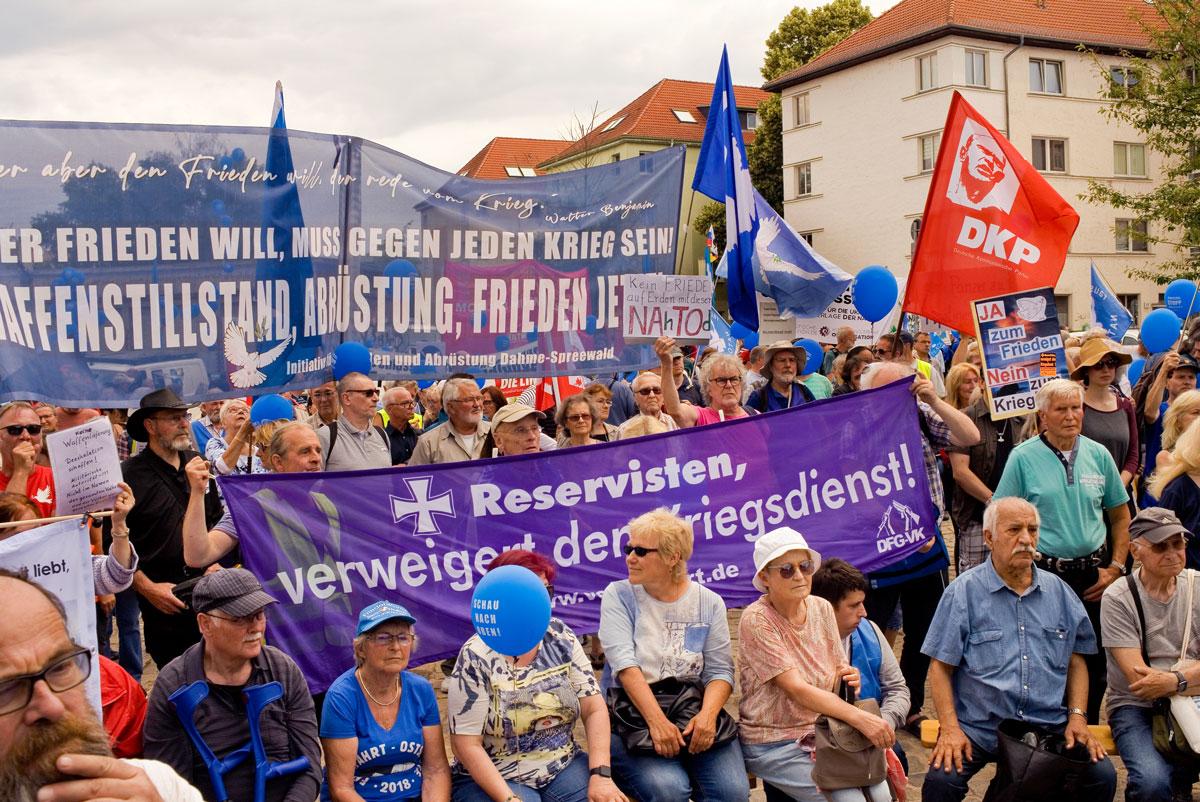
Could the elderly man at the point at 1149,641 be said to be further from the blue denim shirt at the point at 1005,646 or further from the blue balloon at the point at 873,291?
the blue balloon at the point at 873,291

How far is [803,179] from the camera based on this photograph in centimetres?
4775

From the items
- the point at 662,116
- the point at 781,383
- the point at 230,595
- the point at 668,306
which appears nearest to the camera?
the point at 230,595

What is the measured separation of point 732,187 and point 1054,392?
287cm

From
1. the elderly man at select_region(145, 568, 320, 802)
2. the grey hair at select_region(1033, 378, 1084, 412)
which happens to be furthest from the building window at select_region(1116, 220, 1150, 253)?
the elderly man at select_region(145, 568, 320, 802)

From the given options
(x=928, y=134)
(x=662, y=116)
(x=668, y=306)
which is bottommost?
(x=668, y=306)

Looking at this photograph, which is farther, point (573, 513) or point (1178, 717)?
point (573, 513)

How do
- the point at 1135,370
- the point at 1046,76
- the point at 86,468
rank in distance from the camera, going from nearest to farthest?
the point at 86,468 < the point at 1135,370 < the point at 1046,76

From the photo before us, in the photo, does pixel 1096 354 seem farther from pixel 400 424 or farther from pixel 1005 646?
pixel 400 424

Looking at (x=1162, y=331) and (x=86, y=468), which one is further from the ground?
(x=1162, y=331)

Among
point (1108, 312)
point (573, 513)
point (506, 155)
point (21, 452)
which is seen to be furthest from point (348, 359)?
point (506, 155)

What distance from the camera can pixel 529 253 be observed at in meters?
7.20

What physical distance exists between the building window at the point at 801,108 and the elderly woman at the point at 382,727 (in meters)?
45.1

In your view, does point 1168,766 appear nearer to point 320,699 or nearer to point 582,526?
Answer: point 582,526

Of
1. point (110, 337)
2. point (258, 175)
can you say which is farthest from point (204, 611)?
point (258, 175)
